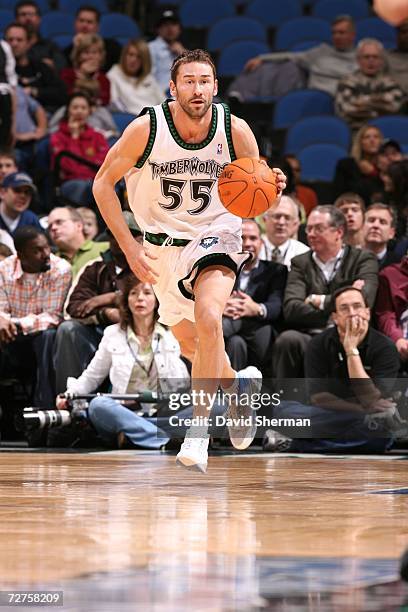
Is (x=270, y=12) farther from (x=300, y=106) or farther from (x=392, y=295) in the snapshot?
(x=392, y=295)

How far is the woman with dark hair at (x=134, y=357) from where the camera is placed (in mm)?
8188

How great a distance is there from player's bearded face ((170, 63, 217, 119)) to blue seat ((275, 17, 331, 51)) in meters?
8.27

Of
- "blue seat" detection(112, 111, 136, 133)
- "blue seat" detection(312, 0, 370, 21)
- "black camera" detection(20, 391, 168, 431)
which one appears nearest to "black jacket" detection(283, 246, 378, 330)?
"black camera" detection(20, 391, 168, 431)

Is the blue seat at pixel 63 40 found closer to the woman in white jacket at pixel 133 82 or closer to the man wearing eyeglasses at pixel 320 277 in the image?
the woman in white jacket at pixel 133 82

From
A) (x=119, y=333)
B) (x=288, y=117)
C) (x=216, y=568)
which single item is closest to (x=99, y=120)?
(x=288, y=117)

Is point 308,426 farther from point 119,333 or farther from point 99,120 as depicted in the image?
point 99,120

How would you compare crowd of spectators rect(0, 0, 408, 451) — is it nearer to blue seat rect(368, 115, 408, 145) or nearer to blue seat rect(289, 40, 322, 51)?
blue seat rect(368, 115, 408, 145)

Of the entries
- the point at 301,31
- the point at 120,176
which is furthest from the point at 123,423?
the point at 301,31

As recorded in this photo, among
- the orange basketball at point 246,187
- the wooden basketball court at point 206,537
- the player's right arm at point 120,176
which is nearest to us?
the wooden basketball court at point 206,537

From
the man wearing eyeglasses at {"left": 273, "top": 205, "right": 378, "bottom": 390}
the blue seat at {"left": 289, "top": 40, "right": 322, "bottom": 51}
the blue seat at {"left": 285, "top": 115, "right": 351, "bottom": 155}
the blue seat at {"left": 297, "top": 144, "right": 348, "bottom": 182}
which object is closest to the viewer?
the man wearing eyeglasses at {"left": 273, "top": 205, "right": 378, "bottom": 390}

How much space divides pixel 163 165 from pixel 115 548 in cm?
318

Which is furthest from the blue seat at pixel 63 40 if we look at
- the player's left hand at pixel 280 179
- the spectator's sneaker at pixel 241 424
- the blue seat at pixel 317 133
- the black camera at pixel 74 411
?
the player's left hand at pixel 280 179

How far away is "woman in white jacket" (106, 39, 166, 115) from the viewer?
41.4 feet

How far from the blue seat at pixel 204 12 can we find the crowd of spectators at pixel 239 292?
3837 mm
